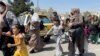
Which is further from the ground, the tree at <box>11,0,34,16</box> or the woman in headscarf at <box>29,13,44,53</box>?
the woman in headscarf at <box>29,13,44,53</box>

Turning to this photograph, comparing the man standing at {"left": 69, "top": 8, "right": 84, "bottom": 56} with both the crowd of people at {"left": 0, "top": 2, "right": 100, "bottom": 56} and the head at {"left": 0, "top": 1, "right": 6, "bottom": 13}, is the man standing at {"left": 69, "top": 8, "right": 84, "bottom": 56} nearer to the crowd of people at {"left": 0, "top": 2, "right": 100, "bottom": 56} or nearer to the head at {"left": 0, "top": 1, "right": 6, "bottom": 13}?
the crowd of people at {"left": 0, "top": 2, "right": 100, "bottom": 56}

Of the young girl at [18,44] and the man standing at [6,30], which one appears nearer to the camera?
the young girl at [18,44]

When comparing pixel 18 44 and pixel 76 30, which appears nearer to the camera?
pixel 18 44

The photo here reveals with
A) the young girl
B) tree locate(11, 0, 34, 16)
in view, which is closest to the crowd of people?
the young girl

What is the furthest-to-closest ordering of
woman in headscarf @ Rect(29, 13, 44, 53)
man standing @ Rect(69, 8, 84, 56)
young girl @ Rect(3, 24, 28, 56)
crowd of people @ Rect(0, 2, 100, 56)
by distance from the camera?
woman in headscarf @ Rect(29, 13, 44, 53), man standing @ Rect(69, 8, 84, 56), crowd of people @ Rect(0, 2, 100, 56), young girl @ Rect(3, 24, 28, 56)

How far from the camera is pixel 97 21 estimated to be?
15969mm

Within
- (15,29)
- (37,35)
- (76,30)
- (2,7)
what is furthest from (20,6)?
(15,29)

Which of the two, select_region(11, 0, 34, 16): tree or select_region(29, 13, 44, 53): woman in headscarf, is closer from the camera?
select_region(29, 13, 44, 53): woman in headscarf

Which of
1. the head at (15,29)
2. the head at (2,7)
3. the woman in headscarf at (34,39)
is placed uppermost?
the head at (2,7)

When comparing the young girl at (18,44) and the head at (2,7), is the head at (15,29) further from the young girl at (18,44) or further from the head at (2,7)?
the head at (2,7)

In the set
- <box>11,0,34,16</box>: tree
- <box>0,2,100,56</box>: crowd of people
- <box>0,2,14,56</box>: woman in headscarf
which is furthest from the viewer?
<box>11,0,34,16</box>: tree

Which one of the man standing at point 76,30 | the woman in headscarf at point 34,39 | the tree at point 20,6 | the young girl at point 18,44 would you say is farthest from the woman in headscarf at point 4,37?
the tree at point 20,6

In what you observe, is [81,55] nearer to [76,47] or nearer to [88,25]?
[76,47]

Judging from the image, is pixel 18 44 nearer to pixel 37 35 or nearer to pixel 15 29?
pixel 15 29
